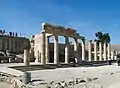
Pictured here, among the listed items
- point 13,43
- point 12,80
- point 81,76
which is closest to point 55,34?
point 81,76

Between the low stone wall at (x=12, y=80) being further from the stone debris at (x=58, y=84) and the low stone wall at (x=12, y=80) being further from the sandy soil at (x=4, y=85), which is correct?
the sandy soil at (x=4, y=85)

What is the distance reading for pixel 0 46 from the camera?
152ft

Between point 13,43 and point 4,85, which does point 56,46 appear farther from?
point 13,43

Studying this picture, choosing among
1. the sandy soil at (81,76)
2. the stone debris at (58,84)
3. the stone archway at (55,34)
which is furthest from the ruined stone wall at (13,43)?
the stone debris at (58,84)

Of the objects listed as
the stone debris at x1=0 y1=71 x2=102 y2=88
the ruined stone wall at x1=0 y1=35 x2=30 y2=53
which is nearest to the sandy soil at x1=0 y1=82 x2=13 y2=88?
the stone debris at x1=0 y1=71 x2=102 y2=88

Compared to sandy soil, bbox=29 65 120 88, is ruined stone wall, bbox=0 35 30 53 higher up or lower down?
higher up

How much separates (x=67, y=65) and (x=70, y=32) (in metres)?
7.33

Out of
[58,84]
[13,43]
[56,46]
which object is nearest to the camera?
[58,84]

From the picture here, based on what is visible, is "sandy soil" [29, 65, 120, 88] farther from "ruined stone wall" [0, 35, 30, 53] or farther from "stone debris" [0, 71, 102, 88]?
"ruined stone wall" [0, 35, 30, 53]

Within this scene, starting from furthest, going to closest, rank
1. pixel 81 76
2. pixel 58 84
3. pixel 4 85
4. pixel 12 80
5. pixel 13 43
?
pixel 13 43, pixel 81 76, pixel 4 85, pixel 12 80, pixel 58 84

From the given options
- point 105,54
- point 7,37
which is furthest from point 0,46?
point 105,54

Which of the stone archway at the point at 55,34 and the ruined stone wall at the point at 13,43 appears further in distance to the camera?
the ruined stone wall at the point at 13,43

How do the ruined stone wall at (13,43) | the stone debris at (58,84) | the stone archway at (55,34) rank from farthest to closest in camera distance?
1. the ruined stone wall at (13,43)
2. the stone archway at (55,34)
3. the stone debris at (58,84)

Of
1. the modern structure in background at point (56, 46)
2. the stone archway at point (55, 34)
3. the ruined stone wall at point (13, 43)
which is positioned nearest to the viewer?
the stone archway at point (55, 34)
